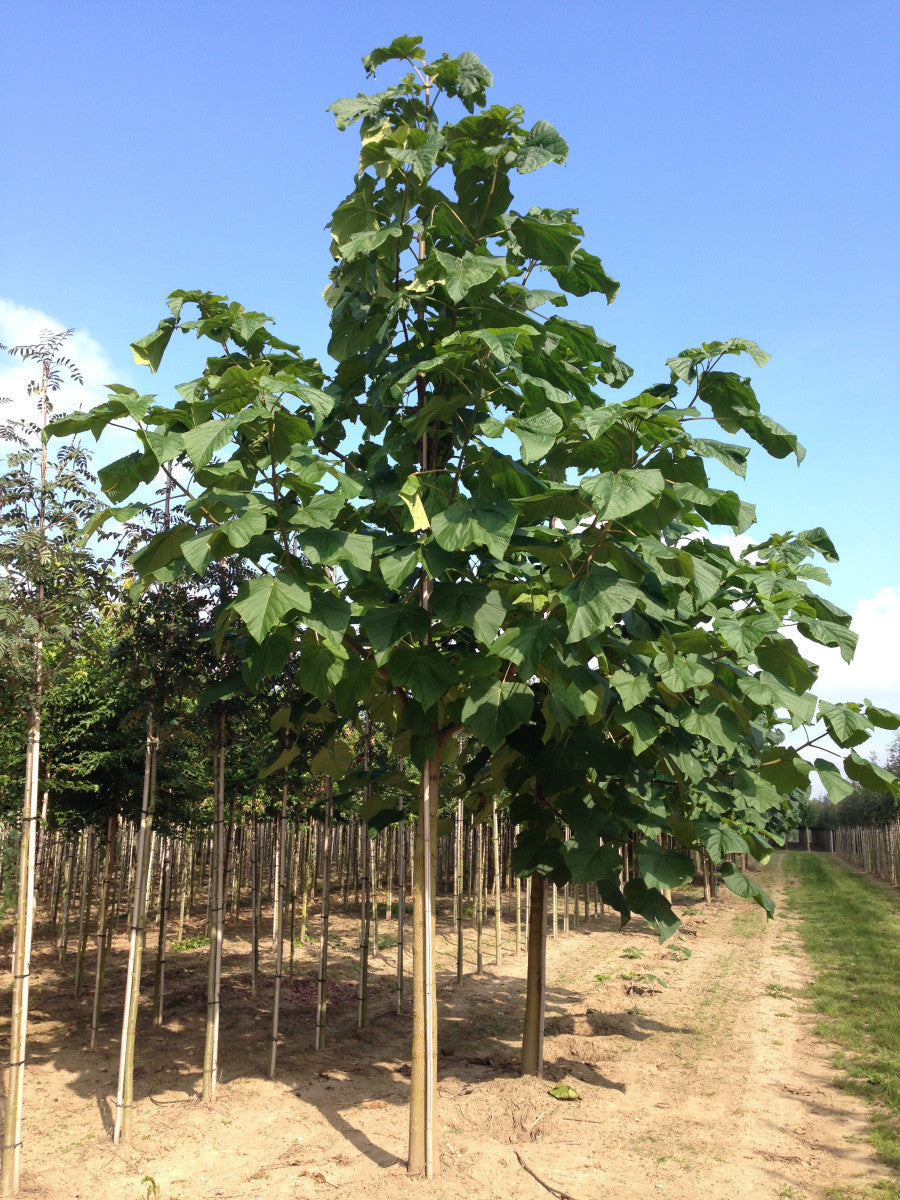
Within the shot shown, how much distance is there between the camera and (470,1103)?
553 centimetres

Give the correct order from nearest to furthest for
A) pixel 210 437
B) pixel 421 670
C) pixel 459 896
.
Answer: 1. pixel 210 437
2. pixel 421 670
3. pixel 459 896

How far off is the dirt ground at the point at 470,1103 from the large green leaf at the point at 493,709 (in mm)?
2324

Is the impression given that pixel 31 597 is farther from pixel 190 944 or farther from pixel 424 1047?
pixel 190 944

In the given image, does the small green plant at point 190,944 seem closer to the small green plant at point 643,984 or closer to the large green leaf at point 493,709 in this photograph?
the small green plant at point 643,984

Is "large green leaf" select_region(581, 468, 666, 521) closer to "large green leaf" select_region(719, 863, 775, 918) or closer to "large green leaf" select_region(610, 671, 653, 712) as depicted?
"large green leaf" select_region(610, 671, 653, 712)

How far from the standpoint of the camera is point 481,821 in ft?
21.3

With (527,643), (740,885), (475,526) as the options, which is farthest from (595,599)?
(740,885)

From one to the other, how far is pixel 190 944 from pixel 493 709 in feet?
40.2

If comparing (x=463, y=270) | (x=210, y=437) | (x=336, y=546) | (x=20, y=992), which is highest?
(x=463, y=270)

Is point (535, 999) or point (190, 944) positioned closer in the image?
point (535, 999)

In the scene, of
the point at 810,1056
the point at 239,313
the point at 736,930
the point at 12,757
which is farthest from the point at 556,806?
the point at 736,930

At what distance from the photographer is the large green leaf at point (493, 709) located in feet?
13.2

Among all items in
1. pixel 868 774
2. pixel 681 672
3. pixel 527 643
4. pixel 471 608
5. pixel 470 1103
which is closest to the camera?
pixel 527 643

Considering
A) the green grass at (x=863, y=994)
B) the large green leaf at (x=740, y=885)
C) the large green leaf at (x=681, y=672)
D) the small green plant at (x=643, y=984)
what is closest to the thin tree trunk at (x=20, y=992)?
the large green leaf at (x=681, y=672)
